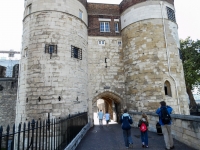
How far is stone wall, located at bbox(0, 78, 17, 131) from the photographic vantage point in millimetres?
16719

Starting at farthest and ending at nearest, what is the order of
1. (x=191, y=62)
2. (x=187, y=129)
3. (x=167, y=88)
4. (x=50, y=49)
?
(x=191, y=62)
(x=167, y=88)
(x=50, y=49)
(x=187, y=129)

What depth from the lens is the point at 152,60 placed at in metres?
12.6

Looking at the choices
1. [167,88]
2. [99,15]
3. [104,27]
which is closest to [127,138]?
[167,88]

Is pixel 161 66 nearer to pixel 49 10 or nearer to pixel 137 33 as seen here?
pixel 137 33

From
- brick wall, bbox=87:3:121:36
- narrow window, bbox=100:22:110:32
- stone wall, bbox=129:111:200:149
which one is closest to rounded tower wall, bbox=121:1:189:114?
brick wall, bbox=87:3:121:36

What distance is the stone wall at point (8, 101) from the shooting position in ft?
54.9

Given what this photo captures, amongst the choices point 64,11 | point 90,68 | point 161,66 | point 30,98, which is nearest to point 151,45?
point 161,66

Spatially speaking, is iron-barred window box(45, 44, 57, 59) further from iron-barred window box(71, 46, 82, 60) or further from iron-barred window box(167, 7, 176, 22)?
iron-barred window box(167, 7, 176, 22)

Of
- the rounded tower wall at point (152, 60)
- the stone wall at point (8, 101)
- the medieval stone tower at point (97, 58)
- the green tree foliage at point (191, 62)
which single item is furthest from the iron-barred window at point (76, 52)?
the green tree foliage at point (191, 62)

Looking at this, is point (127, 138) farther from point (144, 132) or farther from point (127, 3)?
point (127, 3)

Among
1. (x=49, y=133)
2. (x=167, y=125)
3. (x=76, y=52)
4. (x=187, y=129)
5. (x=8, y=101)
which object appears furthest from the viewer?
(x=8, y=101)

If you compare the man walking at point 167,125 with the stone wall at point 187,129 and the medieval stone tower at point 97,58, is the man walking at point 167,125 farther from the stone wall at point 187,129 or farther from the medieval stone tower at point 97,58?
the medieval stone tower at point 97,58

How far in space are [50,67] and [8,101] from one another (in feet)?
33.3

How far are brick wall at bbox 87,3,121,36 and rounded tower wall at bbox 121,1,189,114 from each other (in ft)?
6.38
